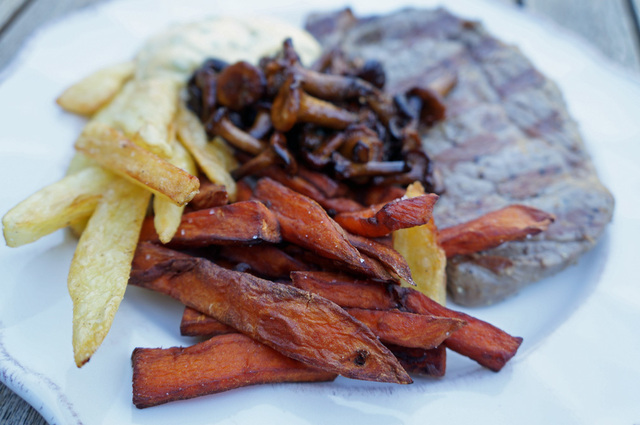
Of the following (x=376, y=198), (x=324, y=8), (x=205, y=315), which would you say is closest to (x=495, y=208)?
(x=376, y=198)

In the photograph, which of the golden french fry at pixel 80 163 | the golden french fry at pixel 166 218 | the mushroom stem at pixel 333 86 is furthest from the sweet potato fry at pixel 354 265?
the golden french fry at pixel 80 163

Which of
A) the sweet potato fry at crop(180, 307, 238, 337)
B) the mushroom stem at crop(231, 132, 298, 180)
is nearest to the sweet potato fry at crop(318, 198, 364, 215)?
the mushroom stem at crop(231, 132, 298, 180)

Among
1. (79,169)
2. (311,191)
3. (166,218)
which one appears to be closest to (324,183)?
(311,191)

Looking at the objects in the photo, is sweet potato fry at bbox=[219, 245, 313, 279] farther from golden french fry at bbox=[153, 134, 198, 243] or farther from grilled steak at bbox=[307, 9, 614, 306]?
grilled steak at bbox=[307, 9, 614, 306]

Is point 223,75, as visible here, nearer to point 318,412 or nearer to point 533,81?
point 318,412

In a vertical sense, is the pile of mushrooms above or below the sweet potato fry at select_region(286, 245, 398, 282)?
above

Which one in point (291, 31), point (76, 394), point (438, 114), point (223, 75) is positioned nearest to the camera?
point (76, 394)

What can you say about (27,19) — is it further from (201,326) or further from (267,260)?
(201,326)
